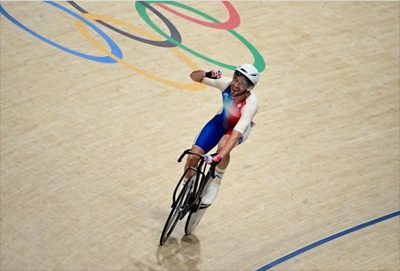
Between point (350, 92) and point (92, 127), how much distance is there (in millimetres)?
3311

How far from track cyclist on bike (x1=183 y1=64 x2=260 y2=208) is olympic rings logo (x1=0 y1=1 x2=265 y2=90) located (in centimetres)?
254

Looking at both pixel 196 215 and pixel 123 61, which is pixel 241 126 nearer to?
pixel 196 215

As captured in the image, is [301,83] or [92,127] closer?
[92,127]

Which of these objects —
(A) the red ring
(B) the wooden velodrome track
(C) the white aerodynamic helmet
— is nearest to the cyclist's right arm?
(C) the white aerodynamic helmet

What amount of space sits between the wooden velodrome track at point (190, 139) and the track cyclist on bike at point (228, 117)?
→ 3.13 feet

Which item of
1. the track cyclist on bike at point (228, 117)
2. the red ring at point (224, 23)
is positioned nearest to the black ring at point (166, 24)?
the red ring at point (224, 23)

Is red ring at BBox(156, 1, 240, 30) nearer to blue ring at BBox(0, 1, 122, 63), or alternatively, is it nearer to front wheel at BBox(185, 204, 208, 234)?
blue ring at BBox(0, 1, 122, 63)

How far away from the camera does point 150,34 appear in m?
9.95

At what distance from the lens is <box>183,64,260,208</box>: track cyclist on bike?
6.42 metres

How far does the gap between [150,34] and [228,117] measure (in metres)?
3.56

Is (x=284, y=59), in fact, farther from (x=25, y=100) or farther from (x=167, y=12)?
(x=25, y=100)

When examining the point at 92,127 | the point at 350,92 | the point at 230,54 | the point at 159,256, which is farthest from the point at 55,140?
the point at 350,92

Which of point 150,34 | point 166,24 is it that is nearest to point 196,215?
point 150,34

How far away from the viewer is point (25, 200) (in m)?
7.36
